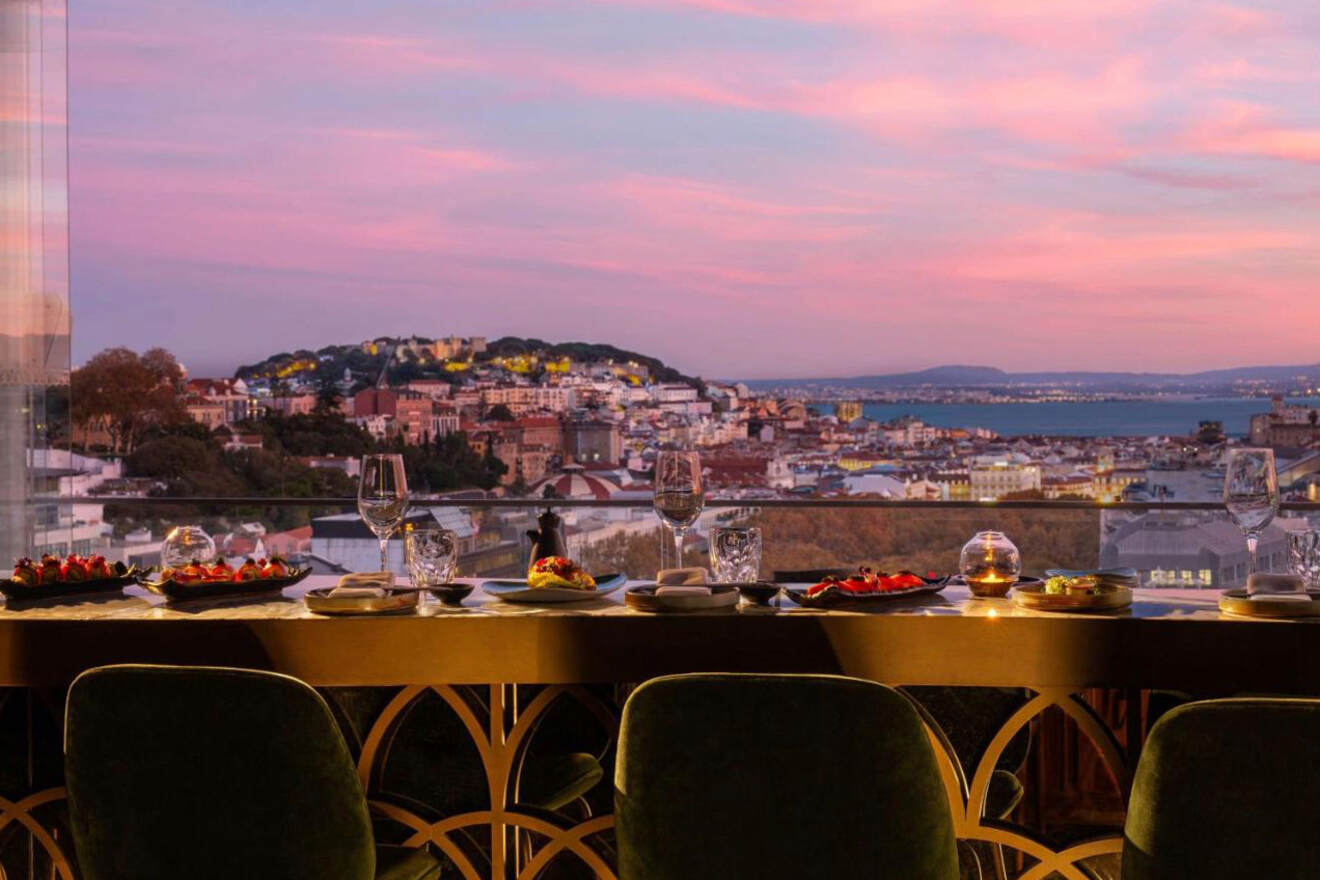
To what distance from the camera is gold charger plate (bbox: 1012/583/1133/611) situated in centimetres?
213

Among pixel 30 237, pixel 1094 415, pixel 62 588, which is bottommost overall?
pixel 62 588

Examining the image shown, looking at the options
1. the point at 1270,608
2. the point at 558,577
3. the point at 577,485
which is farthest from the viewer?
the point at 577,485

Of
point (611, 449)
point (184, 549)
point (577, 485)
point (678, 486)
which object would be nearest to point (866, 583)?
point (678, 486)

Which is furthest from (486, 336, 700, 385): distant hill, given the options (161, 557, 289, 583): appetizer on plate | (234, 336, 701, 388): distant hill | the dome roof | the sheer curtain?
(161, 557, 289, 583): appetizer on plate

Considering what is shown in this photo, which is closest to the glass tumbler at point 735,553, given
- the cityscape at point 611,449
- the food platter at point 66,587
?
the food platter at point 66,587

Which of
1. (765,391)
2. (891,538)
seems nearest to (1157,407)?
(765,391)

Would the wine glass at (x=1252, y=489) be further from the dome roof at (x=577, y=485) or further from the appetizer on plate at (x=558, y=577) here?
the dome roof at (x=577, y=485)

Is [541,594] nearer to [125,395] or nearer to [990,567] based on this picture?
[990,567]

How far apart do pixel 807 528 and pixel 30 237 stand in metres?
3.27

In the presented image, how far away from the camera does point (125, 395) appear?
7332 millimetres

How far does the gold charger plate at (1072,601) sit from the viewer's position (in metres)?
2.13

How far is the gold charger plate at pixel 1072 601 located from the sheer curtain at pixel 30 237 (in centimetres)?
427

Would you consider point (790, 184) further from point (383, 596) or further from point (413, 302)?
point (383, 596)

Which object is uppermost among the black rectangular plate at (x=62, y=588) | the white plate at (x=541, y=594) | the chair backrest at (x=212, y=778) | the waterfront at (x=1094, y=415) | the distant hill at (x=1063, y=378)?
the distant hill at (x=1063, y=378)
